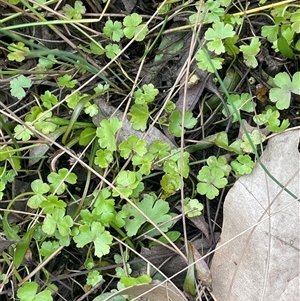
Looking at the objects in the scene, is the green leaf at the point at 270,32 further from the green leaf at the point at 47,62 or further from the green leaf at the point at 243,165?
the green leaf at the point at 47,62

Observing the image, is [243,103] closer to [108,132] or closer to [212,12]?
[212,12]

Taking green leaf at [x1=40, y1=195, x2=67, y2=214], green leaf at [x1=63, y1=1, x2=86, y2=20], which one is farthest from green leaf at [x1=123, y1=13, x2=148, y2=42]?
green leaf at [x1=40, y1=195, x2=67, y2=214]

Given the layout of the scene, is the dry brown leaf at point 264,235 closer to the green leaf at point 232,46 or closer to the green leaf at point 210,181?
the green leaf at point 210,181

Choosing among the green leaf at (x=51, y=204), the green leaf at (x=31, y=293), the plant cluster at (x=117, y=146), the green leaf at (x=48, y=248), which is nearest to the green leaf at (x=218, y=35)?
the plant cluster at (x=117, y=146)

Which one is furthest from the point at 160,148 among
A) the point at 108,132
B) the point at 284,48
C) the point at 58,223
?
the point at 284,48

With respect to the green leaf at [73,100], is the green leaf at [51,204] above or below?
below

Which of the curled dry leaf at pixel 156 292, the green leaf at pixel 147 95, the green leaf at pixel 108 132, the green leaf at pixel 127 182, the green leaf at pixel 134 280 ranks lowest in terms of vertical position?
Answer: the curled dry leaf at pixel 156 292

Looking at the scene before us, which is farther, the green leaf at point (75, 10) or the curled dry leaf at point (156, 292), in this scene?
the green leaf at point (75, 10)
